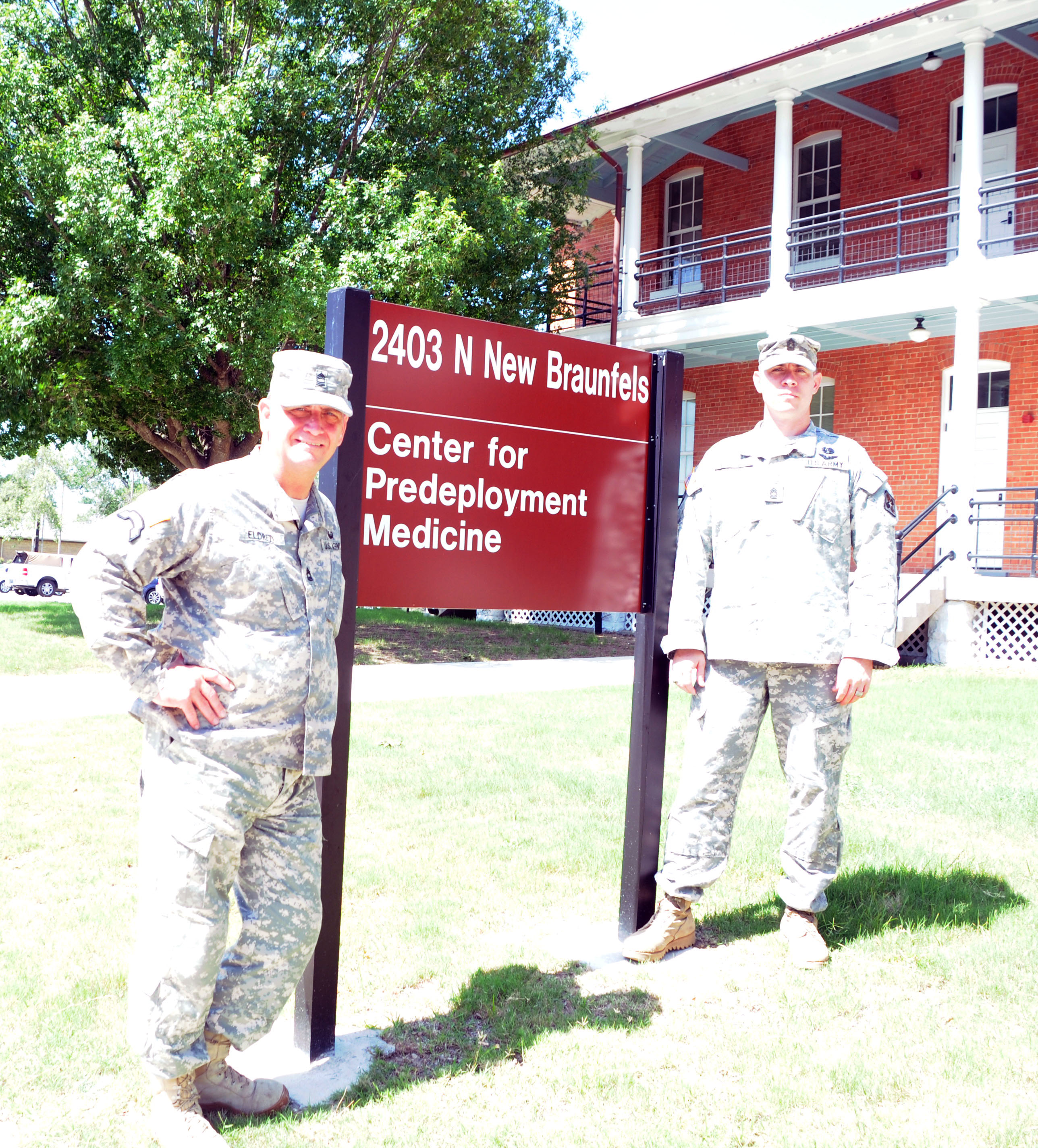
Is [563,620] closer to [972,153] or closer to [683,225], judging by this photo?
[683,225]

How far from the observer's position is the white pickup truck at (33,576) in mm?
35031

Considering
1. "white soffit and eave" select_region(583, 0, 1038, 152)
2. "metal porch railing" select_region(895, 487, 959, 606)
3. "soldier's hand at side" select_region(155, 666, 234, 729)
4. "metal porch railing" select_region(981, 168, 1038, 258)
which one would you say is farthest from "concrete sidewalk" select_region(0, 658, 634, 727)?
"white soffit and eave" select_region(583, 0, 1038, 152)

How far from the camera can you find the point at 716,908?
401 cm

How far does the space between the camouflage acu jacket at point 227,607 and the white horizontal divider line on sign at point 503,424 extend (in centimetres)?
61

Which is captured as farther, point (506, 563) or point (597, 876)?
point (597, 876)

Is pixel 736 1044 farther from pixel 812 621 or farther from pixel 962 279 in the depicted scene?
pixel 962 279

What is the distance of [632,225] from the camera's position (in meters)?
16.7

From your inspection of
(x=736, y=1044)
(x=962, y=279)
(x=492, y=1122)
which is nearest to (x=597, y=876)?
(x=736, y=1044)

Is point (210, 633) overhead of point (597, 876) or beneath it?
overhead

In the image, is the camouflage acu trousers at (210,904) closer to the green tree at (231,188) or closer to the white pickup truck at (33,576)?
the green tree at (231,188)

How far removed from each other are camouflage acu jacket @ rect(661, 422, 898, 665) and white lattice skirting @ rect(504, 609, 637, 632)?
457 inches

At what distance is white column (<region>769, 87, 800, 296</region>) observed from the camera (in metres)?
14.5

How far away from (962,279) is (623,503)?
1063 cm

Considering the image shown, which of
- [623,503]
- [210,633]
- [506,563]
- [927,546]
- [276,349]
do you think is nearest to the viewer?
[210,633]
